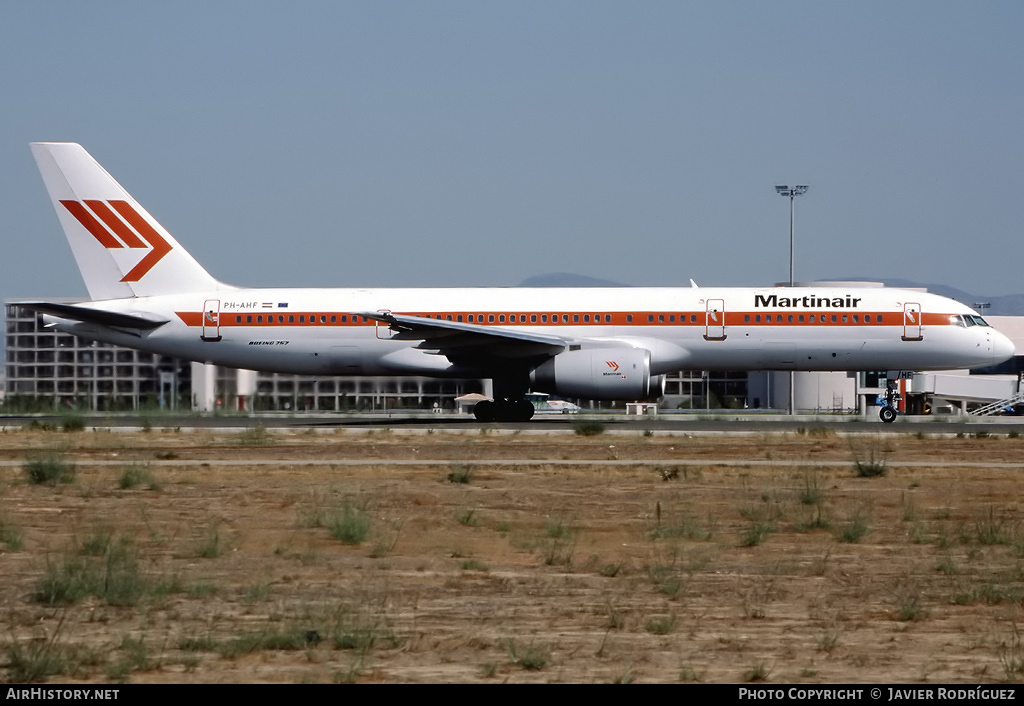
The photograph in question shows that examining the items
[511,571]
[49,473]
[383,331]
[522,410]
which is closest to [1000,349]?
[522,410]

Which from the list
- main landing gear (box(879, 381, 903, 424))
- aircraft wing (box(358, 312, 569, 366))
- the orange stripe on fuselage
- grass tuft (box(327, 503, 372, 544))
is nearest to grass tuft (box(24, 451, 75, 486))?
grass tuft (box(327, 503, 372, 544))

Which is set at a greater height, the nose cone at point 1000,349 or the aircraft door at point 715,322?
the aircraft door at point 715,322

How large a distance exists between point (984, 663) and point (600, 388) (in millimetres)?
23880

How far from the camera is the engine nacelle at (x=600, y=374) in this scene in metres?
32.1

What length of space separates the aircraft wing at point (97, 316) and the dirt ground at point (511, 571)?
39.1ft

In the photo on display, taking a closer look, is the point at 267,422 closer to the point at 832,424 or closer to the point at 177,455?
the point at 177,455

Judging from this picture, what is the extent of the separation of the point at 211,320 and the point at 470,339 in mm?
7613

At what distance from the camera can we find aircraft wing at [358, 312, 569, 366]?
3162cm

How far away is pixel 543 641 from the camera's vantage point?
350 inches

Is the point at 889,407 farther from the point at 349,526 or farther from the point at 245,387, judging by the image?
the point at 349,526

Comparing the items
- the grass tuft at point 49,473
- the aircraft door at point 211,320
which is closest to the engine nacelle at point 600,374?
the aircraft door at point 211,320

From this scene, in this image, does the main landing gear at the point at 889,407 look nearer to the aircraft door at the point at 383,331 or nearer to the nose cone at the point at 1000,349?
the nose cone at the point at 1000,349

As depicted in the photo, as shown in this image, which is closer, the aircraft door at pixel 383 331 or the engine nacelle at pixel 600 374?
the engine nacelle at pixel 600 374

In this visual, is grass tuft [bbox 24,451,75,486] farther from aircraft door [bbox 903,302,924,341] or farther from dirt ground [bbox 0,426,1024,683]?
aircraft door [bbox 903,302,924,341]
